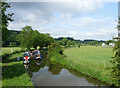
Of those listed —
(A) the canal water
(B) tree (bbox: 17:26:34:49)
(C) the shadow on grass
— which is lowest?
(A) the canal water

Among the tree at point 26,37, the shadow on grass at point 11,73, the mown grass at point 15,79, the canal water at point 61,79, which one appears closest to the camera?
the mown grass at point 15,79

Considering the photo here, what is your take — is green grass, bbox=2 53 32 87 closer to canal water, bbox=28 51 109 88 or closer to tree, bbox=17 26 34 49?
canal water, bbox=28 51 109 88

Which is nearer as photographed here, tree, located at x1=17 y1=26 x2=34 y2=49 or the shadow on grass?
the shadow on grass

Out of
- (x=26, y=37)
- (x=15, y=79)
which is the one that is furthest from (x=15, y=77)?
(x=26, y=37)

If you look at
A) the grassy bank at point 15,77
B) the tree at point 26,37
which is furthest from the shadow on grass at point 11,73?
the tree at point 26,37

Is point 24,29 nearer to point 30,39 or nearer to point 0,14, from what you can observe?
point 30,39

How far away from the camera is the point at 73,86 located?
36.7ft

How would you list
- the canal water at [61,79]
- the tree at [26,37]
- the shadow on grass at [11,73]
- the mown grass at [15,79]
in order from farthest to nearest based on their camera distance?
the tree at [26,37]
the shadow on grass at [11,73]
the canal water at [61,79]
the mown grass at [15,79]

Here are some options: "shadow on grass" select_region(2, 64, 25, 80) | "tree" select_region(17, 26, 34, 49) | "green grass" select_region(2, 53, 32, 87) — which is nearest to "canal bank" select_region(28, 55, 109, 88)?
"green grass" select_region(2, 53, 32, 87)

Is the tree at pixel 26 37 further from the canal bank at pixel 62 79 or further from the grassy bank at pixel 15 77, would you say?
the canal bank at pixel 62 79

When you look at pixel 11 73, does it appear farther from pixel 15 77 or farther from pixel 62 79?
pixel 62 79

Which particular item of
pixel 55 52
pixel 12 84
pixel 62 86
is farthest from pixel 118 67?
pixel 55 52

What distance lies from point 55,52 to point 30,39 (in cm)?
2249

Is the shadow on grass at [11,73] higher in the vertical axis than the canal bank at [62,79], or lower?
higher
